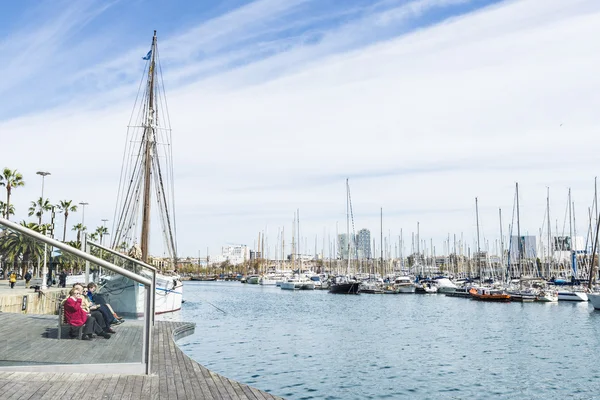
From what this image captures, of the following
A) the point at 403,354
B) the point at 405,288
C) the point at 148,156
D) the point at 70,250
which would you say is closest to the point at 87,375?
the point at 70,250

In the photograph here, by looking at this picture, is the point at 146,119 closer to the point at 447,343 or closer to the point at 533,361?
the point at 447,343

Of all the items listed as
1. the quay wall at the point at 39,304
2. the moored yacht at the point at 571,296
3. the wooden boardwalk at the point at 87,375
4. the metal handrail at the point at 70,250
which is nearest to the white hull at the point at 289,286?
the moored yacht at the point at 571,296

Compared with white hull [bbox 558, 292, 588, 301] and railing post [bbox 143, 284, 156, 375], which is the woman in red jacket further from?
white hull [bbox 558, 292, 588, 301]

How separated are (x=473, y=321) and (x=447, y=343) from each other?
49.3 ft

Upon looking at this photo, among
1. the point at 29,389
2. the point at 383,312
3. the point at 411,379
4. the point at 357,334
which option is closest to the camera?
the point at 29,389

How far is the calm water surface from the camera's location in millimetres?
19531

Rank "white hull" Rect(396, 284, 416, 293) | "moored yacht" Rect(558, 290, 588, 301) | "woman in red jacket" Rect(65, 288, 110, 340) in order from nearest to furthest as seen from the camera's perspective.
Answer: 1. "woman in red jacket" Rect(65, 288, 110, 340)
2. "moored yacht" Rect(558, 290, 588, 301)
3. "white hull" Rect(396, 284, 416, 293)

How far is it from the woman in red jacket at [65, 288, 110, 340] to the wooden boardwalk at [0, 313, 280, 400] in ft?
0.60

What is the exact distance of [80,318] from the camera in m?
11.8

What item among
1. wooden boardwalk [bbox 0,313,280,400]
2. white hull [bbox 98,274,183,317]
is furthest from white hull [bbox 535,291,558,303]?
white hull [bbox 98,274,183,317]

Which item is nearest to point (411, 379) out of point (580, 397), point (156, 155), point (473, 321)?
point (580, 397)

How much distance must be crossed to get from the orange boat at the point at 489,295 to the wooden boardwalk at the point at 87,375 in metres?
63.4

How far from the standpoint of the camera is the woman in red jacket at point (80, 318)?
11.6 m

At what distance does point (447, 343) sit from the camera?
3219cm
